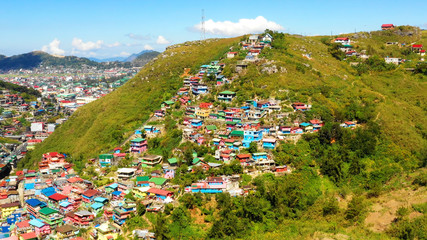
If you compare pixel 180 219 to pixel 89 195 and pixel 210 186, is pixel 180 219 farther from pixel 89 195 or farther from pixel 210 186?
pixel 89 195

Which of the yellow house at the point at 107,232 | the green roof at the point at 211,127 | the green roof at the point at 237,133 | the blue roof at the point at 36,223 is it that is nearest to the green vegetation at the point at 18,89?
the blue roof at the point at 36,223

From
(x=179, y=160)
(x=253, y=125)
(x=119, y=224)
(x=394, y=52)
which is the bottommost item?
(x=119, y=224)

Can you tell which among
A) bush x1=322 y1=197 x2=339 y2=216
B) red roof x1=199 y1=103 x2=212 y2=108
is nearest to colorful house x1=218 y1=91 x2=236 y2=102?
red roof x1=199 y1=103 x2=212 y2=108

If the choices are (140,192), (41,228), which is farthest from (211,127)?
(41,228)

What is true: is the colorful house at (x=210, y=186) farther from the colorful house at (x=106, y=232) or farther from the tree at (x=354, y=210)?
the tree at (x=354, y=210)

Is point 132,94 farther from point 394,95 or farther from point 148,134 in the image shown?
point 394,95

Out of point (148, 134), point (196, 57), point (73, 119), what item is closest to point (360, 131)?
point (148, 134)
